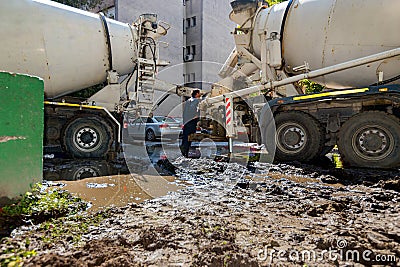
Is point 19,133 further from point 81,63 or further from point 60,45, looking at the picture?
point 81,63

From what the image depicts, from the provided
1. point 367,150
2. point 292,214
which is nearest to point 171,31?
point 367,150

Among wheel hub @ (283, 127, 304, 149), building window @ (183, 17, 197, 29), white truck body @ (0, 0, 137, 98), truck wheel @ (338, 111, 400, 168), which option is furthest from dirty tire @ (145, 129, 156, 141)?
building window @ (183, 17, 197, 29)

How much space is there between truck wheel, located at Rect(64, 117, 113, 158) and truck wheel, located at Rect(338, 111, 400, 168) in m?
4.86

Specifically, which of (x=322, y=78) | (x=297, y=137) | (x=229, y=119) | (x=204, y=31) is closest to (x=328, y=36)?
(x=322, y=78)

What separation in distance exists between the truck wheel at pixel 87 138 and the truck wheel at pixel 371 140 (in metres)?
4.86

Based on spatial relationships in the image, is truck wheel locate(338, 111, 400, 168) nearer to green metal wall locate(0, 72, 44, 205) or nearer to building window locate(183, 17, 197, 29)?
green metal wall locate(0, 72, 44, 205)

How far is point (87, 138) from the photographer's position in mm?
6258

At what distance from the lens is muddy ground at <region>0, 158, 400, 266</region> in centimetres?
183

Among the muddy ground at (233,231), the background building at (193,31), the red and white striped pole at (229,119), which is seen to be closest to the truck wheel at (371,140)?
the muddy ground at (233,231)

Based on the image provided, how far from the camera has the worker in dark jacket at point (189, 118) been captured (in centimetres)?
699

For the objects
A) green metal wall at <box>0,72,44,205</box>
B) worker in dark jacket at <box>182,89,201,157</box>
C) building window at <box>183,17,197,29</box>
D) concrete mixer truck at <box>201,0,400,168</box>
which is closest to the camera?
green metal wall at <box>0,72,44,205</box>

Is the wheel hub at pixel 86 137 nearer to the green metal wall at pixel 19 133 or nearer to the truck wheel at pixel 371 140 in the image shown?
the green metal wall at pixel 19 133

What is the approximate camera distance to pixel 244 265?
1757mm

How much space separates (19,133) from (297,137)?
188 inches
